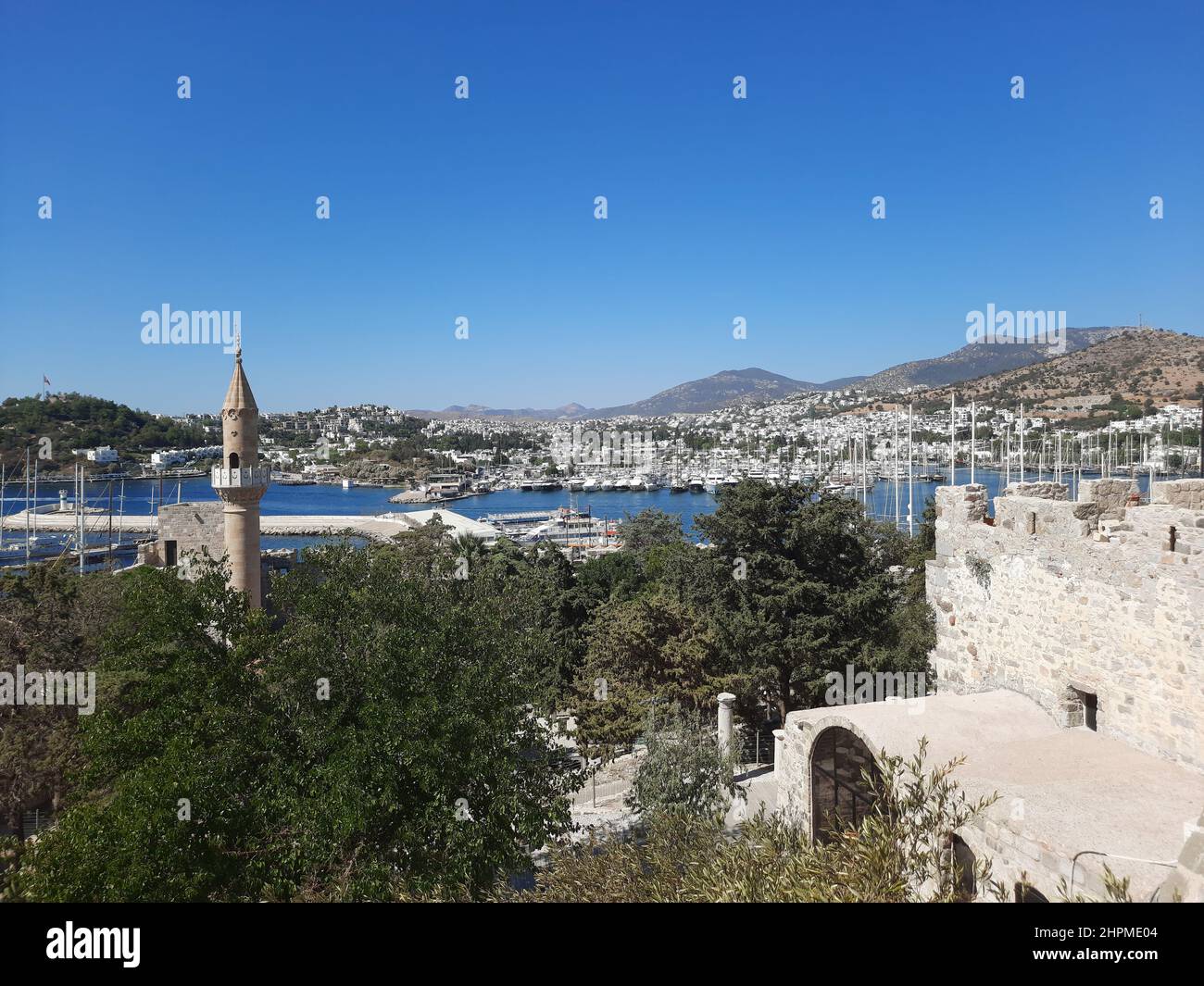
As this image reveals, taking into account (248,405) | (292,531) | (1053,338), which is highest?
(1053,338)

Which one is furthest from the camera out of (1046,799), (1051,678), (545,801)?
(545,801)

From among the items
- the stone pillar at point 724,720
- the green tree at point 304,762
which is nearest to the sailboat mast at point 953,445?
the stone pillar at point 724,720

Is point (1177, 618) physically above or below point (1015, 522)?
below

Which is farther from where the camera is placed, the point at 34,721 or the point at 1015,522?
the point at 34,721

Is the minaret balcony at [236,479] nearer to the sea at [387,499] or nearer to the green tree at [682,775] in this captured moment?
the green tree at [682,775]

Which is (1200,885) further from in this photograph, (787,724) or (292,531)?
(292,531)

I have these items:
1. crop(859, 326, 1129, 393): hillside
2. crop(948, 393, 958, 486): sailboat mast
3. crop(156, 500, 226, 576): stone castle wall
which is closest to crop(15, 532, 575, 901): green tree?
crop(156, 500, 226, 576): stone castle wall
